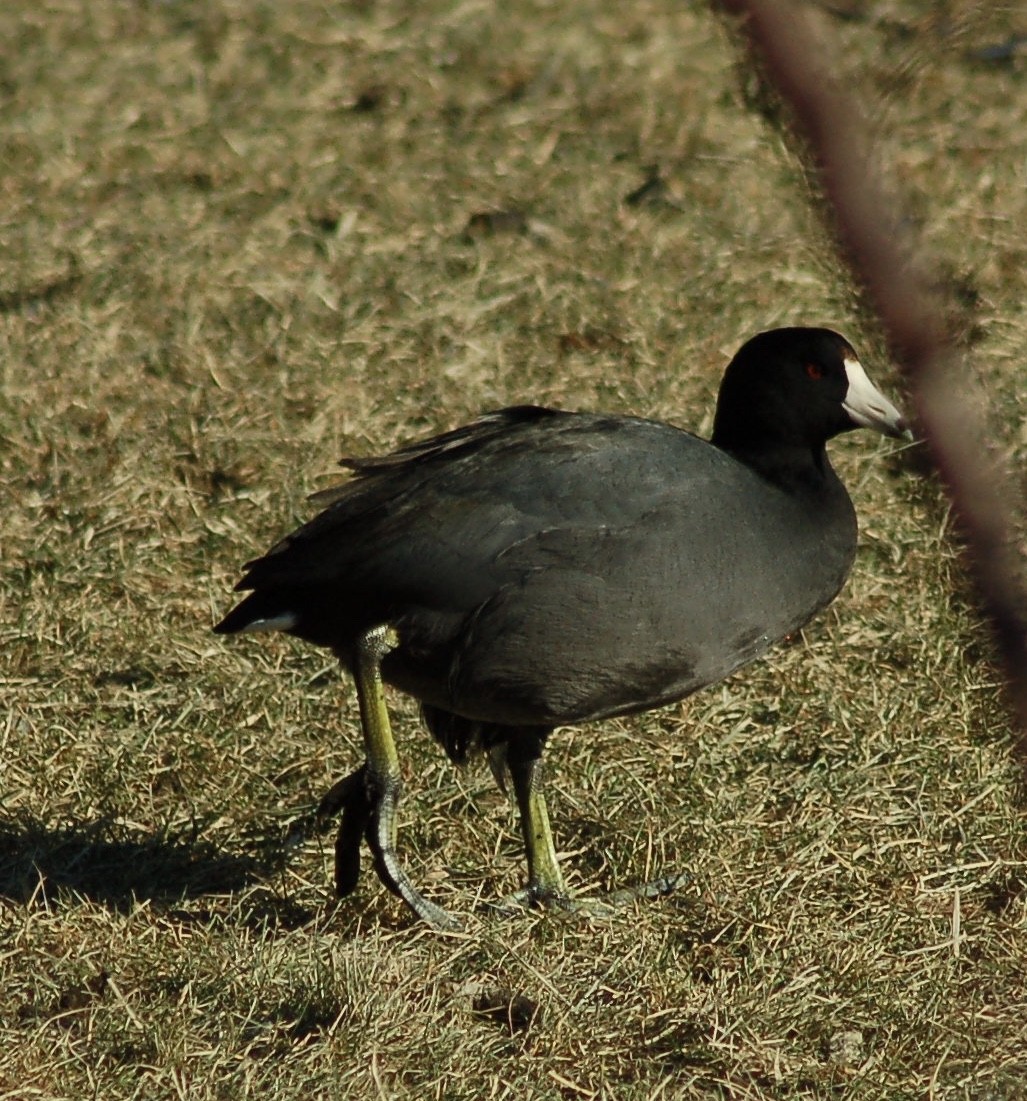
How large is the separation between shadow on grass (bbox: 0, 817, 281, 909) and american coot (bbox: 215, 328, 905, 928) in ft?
0.89

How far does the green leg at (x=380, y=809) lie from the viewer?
10.5 ft

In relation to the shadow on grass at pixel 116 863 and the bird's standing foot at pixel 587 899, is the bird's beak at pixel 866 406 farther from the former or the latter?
the shadow on grass at pixel 116 863

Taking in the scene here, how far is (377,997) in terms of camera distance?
2859 millimetres

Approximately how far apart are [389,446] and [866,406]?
5.92 ft

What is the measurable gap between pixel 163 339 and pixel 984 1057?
11.7 feet

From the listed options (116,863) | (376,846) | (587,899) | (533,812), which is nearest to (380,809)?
(376,846)

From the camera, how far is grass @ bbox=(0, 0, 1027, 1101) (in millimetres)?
2873

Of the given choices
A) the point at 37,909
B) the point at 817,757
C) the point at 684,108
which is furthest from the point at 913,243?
the point at 684,108

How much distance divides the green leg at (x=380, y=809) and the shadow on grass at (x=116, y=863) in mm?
315

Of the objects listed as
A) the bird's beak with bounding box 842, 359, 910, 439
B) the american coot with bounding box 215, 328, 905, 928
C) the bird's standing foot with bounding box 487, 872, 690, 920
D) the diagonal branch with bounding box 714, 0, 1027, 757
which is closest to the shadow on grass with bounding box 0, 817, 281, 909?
the american coot with bounding box 215, 328, 905, 928

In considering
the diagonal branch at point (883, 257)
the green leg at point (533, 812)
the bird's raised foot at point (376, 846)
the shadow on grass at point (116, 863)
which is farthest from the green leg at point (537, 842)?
the diagonal branch at point (883, 257)

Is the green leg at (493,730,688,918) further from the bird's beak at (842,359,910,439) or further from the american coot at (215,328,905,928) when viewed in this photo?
the bird's beak at (842,359,910,439)

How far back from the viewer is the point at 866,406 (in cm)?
356

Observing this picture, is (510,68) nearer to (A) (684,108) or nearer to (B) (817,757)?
(A) (684,108)
